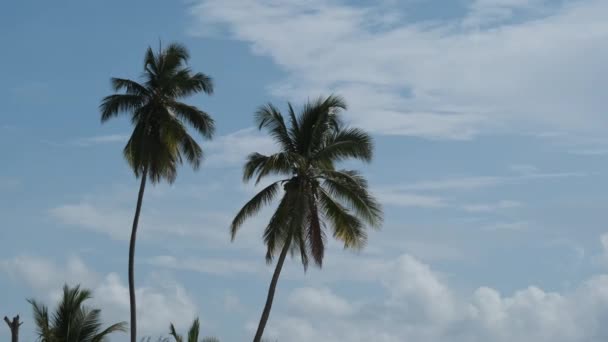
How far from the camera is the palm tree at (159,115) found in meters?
51.8

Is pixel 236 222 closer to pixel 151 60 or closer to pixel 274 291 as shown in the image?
pixel 274 291

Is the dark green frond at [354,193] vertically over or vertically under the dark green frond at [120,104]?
under

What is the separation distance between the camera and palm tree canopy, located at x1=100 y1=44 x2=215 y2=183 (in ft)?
170

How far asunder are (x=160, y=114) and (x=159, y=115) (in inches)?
2.2

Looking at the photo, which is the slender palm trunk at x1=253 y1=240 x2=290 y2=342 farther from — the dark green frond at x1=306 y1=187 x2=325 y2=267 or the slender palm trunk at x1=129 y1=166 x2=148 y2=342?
the slender palm trunk at x1=129 y1=166 x2=148 y2=342

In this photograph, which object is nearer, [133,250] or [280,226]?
[280,226]

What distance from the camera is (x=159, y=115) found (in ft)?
170

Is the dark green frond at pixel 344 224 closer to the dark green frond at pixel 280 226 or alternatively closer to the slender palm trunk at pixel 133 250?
the dark green frond at pixel 280 226

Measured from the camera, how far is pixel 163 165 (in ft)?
171

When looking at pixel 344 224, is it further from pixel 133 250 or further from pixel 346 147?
pixel 133 250

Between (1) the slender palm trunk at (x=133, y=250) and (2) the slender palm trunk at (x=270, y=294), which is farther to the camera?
(1) the slender palm trunk at (x=133, y=250)

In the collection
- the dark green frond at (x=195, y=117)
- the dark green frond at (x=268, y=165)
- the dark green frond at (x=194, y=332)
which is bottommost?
the dark green frond at (x=194, y=332)

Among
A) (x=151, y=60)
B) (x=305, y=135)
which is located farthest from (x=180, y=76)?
(x=305, y=135)

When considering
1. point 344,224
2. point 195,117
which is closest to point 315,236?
point 344,224
